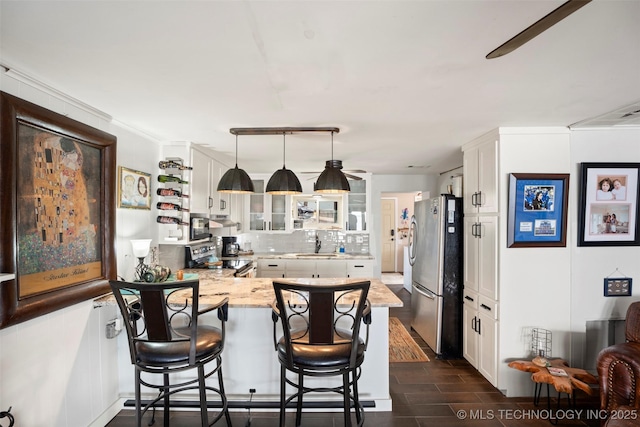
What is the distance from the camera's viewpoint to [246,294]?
2402 mm

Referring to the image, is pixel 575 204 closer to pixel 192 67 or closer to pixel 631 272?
pixel 631 272

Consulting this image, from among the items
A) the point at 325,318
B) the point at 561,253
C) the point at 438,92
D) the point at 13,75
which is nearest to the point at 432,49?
the point at 438,92

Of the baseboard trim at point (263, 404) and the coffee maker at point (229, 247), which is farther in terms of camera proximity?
the coffee maker at point (229, 247)

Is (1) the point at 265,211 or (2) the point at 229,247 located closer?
(2) the point at 229,247

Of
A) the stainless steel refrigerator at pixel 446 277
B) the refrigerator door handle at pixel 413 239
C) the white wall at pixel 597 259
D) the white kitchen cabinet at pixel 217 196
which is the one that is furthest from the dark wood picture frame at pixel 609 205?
the white kitchen cabinet at pixel 217 196

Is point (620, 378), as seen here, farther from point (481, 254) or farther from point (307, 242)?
point (307, 242)

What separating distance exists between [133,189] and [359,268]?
342cm

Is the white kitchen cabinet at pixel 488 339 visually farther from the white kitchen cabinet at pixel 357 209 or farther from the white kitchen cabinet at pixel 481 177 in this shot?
the white kitchen cabinet at pixel 357 209

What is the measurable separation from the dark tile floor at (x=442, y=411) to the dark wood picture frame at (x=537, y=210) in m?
1.30

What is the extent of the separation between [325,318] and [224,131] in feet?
6.25

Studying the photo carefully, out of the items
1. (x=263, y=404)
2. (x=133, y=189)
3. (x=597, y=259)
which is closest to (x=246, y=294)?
(x=263, y=404)

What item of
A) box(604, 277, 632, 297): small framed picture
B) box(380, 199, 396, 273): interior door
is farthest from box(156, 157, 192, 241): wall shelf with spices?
box(380, 199, 396, 273): interior door

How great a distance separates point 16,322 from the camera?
1.55 metres

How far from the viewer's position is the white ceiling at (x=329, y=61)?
1.14 m
